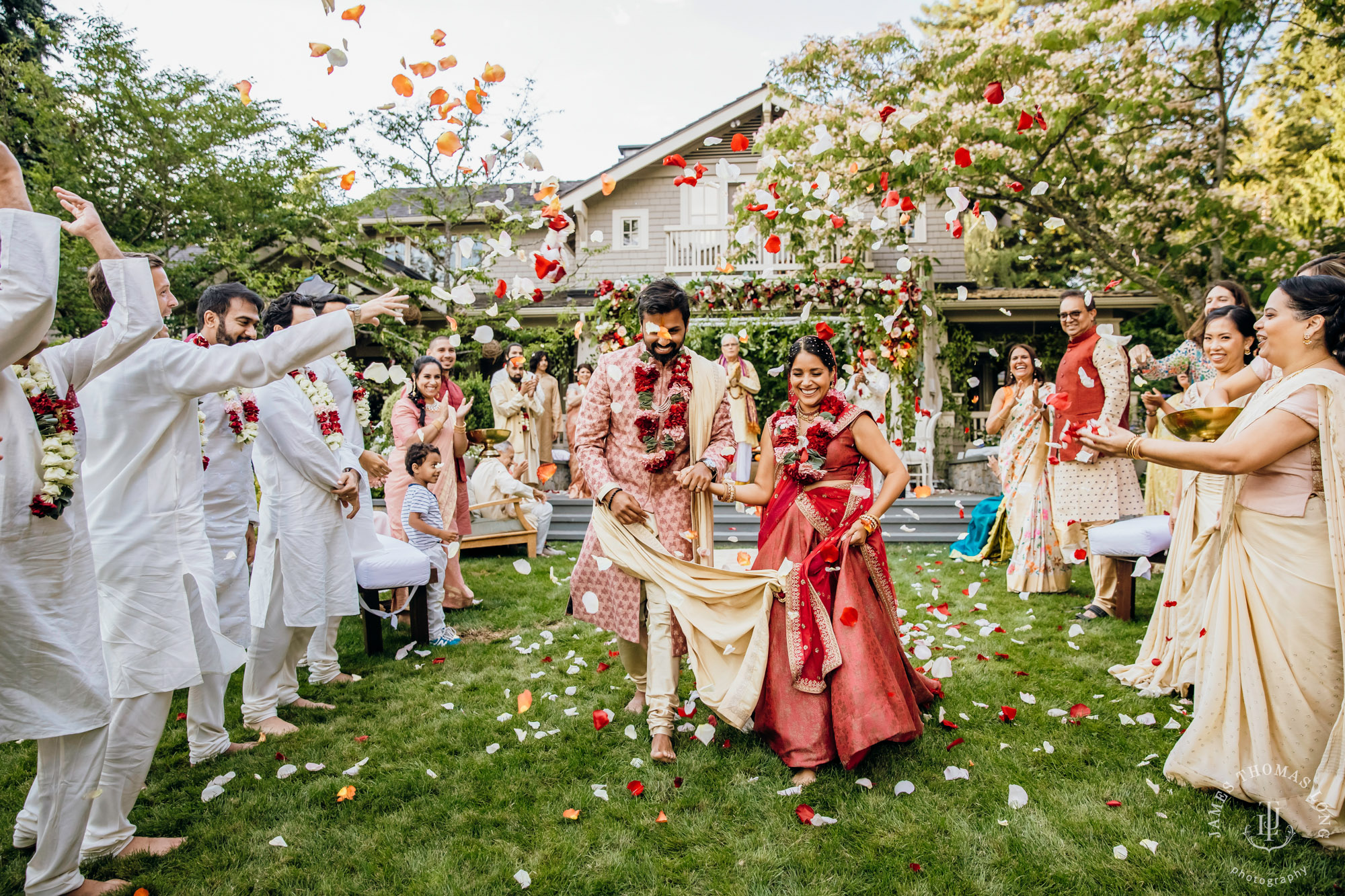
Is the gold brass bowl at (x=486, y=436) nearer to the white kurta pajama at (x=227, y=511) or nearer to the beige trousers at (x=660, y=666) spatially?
the white kurta pajama at (x=227, y=511)

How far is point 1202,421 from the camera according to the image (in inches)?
131

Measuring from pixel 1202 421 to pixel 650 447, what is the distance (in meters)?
2.57

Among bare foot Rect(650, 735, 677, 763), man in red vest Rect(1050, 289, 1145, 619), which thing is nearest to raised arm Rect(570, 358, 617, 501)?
bare foot Rect(650, 735, 677, 763)

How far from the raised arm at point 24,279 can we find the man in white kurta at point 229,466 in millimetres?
1650

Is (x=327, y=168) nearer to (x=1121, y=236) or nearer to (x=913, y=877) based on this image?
(x=1121, y=236)

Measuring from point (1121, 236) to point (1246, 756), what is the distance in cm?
1356

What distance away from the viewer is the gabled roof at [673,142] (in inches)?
695

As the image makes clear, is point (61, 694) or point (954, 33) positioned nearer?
point (61, 694)

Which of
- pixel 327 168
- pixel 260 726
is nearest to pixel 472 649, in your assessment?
pixel 260 726

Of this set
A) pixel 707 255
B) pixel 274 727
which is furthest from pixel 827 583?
pixel 707 255

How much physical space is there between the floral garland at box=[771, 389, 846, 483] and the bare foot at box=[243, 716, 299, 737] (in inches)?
119

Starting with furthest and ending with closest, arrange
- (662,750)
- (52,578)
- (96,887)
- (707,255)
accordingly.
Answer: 1. (707,255)
2. (662,750)
3. (96,887)
4. (52,578)

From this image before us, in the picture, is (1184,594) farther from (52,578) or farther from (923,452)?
(923,452)

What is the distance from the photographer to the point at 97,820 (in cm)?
293
